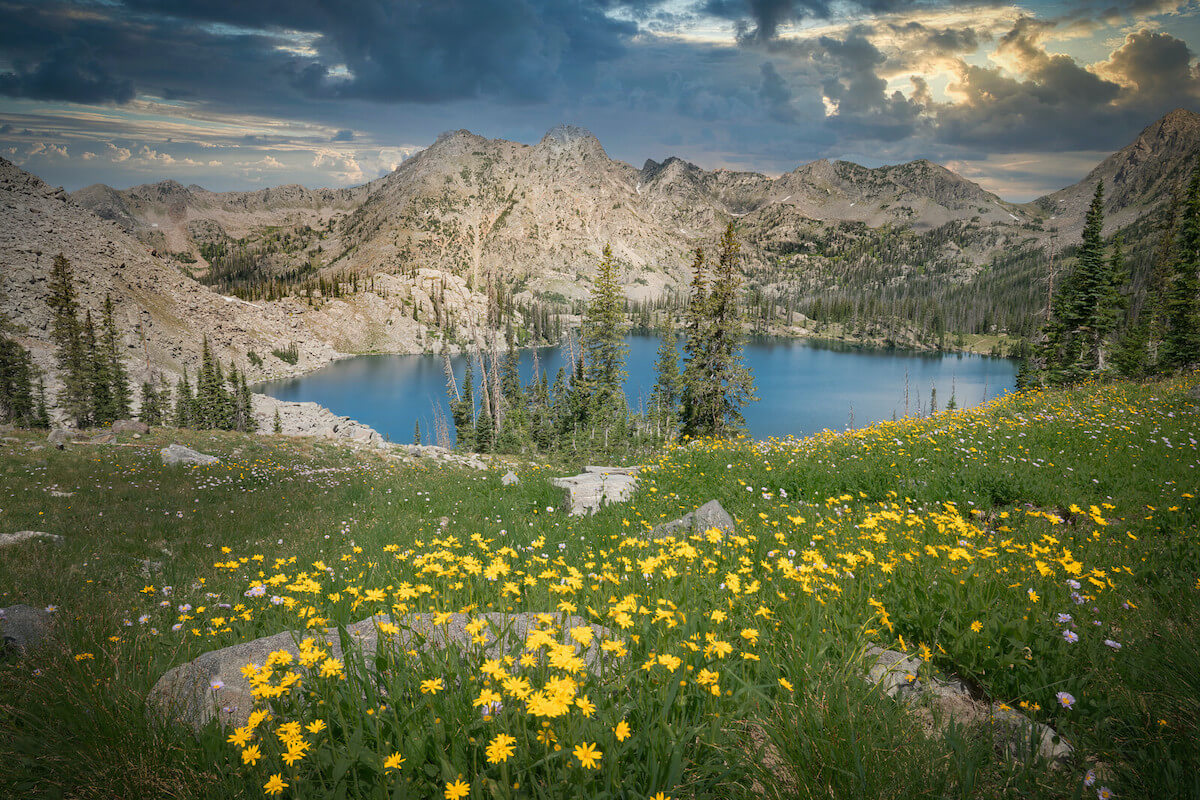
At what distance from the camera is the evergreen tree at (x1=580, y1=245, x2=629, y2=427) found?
48750mm

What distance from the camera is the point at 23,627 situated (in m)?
4.19

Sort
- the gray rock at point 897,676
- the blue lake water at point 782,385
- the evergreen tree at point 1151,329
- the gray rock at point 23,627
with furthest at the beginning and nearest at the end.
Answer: the blue lake water at point 782,385 < the evergreen tree at point 1151,329 < the gray rock at point 23,627 < the gray rock at point 897,676

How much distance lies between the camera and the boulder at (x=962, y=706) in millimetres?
2715

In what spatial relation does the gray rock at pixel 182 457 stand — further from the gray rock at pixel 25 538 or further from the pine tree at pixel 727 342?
the pine tree at pixel 727 342

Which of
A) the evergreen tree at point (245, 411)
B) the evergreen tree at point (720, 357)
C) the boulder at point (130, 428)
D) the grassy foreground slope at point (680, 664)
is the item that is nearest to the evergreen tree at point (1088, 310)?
the evergreen tree at point (720, 357)

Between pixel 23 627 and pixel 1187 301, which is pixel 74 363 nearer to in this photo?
pixel 23 627

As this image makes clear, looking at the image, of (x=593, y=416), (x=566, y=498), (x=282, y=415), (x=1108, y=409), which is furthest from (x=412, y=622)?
(x=282, y=415)

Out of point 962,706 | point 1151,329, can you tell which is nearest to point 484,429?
point 962,706

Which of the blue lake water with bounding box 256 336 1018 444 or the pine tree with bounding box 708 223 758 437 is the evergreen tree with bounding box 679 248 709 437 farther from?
the blue lake water with bounding box 256 336 1018 444

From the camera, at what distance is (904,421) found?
535 inches

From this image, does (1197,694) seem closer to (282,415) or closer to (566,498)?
(566,498)

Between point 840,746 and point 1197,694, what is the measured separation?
2.31 metres

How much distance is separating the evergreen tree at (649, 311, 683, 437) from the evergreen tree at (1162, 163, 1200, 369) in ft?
149

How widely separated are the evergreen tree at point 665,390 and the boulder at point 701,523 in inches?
2419
